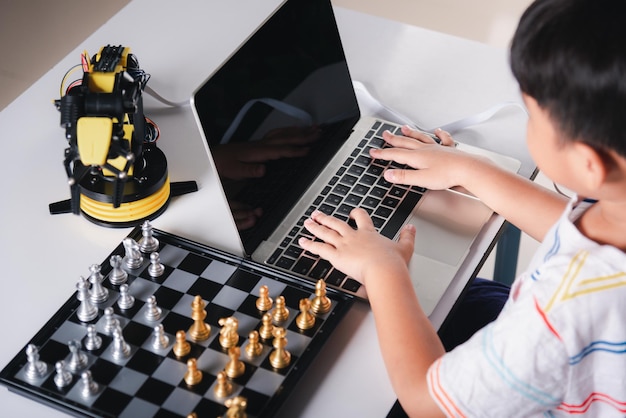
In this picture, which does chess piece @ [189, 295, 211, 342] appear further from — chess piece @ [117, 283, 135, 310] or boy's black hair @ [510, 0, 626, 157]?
boy's black hair @ [510, 0, 626, 157]

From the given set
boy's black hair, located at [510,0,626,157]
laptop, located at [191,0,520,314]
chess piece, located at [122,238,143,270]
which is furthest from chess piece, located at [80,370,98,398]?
boy's black hair, located at [510,0,626,157]

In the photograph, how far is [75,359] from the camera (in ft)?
3.46

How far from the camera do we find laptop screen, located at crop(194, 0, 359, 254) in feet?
3.93

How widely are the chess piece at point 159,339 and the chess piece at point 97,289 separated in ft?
0.36

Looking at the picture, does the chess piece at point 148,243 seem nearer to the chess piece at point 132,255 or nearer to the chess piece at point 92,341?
the chess piece at point 132,255

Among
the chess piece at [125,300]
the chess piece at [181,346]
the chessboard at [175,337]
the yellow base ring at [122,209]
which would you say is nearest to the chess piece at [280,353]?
the chessboard at [175,337]

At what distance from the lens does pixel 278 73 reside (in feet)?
4.33

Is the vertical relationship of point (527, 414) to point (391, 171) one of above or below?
below

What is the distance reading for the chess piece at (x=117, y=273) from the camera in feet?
3.88

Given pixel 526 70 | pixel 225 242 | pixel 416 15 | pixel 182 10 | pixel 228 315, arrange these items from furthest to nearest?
pixel 416 15, pixel 182 10, pixel 225 242, pixel 228 315, pixel 526 70

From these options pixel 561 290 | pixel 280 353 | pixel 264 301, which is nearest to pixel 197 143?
pixel 264 301

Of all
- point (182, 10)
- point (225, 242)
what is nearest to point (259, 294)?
point (225, 242)

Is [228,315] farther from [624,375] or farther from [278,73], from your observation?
[624,375]

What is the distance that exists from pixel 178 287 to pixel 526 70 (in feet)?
1.82
